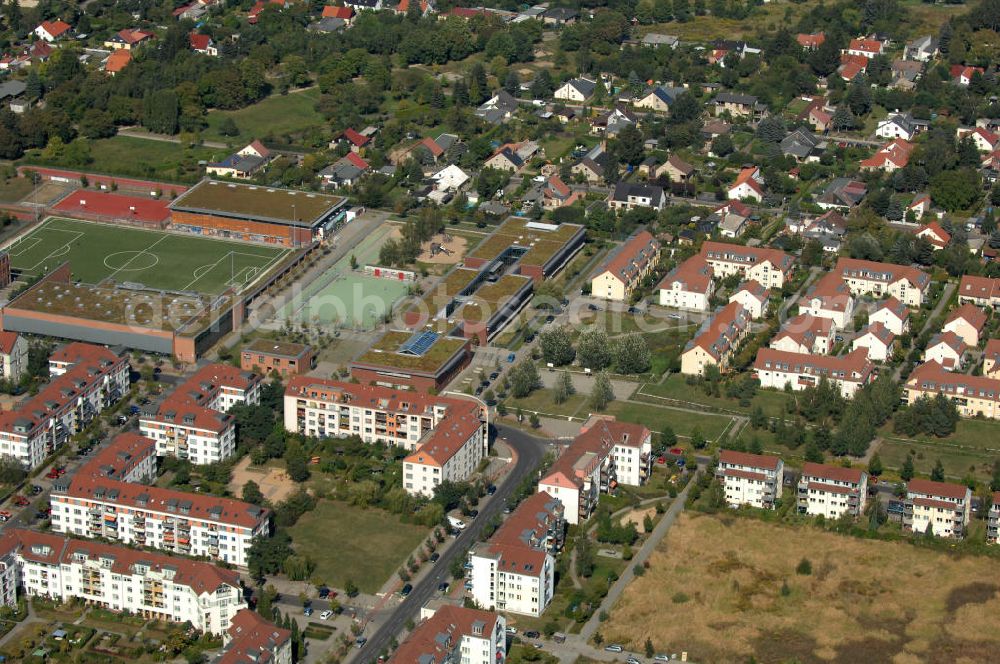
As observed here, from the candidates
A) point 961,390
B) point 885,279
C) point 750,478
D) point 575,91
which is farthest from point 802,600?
point 575,91

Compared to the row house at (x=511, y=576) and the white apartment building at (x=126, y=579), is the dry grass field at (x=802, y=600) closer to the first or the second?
the row house at (x=511, y=576)

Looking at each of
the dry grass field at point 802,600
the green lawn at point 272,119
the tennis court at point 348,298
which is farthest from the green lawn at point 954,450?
the green lawn at point 272,119

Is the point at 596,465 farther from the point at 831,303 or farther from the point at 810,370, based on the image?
the point at 831,303

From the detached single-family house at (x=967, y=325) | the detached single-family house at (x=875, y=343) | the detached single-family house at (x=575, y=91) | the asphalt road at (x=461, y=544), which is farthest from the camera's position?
the detached single-family house at (x=575, y=91)

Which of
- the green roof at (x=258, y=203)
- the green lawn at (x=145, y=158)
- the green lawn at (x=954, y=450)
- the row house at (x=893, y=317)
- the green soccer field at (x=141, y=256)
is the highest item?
the row house at (x=893, y=317)

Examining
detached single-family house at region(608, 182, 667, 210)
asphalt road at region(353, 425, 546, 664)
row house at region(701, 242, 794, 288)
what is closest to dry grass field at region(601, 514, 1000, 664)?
asphalt road at region(353, 425, 546, 664)

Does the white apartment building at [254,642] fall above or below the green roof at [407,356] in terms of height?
above

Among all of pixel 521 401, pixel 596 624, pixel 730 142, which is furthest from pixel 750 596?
pixel 730 142
